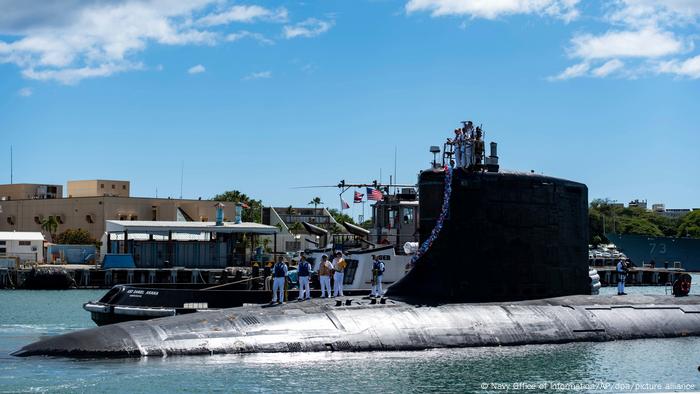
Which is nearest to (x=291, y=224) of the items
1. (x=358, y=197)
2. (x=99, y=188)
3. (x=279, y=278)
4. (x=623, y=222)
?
(x=99, y=188)

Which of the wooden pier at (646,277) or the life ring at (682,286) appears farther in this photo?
the wooden pier at (646,277)

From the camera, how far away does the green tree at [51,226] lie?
7675 cm

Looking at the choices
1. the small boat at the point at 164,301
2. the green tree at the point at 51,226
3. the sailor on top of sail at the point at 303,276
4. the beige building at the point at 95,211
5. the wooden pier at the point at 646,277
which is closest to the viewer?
the sailor on top of sail at the point at 303,276

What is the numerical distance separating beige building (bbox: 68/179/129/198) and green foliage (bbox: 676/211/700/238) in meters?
71.6

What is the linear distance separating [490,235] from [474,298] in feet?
5.27

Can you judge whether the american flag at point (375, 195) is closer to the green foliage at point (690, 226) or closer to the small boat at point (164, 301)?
the small boat at point (164, 301)

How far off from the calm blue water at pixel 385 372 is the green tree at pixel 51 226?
56.1 metres

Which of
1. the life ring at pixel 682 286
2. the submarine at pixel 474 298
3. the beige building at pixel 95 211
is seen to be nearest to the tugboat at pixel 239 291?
the submarine at pixel 474 298

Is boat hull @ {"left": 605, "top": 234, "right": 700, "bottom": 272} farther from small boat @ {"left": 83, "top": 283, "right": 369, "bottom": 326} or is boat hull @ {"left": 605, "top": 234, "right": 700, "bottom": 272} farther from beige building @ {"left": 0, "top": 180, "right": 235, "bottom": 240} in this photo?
small boat @ {"left": 83, "top": 283, "right": 369, "bottom": 326}

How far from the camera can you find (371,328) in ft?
68.8

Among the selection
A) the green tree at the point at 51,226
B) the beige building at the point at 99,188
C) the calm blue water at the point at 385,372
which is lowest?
the calm blue water at the point at 385,372

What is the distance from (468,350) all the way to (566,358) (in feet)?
6.96

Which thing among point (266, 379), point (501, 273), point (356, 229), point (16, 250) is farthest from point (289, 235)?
point (266, 379)

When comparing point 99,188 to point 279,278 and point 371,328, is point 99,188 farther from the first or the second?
point 371,328
